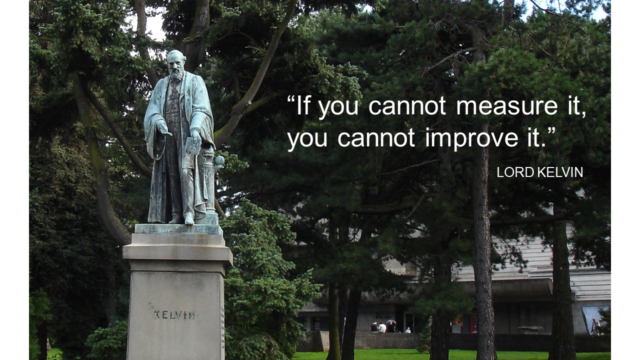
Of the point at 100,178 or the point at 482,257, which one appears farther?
the point at 482,257

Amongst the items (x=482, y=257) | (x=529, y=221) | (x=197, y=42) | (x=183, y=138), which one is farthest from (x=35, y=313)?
(x=529, y=221)

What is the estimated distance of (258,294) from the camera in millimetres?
15531

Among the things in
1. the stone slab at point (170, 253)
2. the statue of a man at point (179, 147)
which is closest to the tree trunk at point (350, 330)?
the statue of a man at point (179, 147)

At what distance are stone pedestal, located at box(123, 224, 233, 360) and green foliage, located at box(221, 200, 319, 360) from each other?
264 inches

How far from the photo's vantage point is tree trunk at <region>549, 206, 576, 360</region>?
921 inches

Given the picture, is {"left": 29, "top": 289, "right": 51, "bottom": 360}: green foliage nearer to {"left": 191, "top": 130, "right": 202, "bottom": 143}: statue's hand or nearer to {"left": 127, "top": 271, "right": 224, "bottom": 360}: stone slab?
{"left": 127, "top": 271, "right": 224, "bottom": 360}: stone slab

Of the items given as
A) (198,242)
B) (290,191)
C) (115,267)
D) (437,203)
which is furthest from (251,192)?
(198,242)

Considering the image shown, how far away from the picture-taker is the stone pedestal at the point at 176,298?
8.52 m

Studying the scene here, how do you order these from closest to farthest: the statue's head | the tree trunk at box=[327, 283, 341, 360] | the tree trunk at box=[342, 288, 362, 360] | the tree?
the statue's head < the tree < the tree trunk at box=[342, 288, 362, 360] < the tree trunk at box=[327, 283, 341, 360]

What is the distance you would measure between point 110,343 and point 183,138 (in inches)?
314

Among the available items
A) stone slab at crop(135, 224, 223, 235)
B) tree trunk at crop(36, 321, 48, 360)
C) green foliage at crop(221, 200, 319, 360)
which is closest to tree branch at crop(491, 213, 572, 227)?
green foliage at crop(221, 200, 319, 360)

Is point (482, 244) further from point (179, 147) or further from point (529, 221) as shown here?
point (179, 147)

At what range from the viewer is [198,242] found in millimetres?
8695

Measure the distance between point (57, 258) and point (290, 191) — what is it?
282 inches
